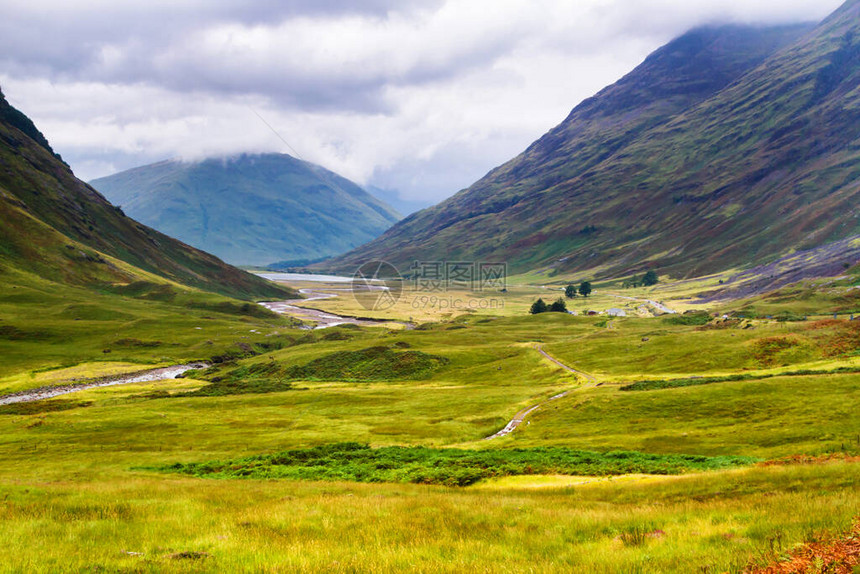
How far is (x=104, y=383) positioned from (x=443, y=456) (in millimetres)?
102155

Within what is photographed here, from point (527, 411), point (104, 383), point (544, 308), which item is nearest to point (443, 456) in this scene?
point (527, 411)

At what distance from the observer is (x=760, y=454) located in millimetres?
32938

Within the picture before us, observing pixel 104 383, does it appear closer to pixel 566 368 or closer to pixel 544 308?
pixel 566 368

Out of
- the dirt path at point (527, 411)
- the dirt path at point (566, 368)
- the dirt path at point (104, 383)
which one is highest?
the dirt path at point (566, 368)

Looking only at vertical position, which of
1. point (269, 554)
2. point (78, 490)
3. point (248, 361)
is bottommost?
point (248, 361)

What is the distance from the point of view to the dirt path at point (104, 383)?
92.1 m

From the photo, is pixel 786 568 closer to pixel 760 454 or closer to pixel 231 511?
pixel 231 511

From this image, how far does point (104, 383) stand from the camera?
106 meters

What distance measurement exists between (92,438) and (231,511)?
52849mm

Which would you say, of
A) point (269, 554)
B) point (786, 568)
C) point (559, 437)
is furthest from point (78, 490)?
point (559, 437)

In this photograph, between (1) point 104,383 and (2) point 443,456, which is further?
(1) point 104,383

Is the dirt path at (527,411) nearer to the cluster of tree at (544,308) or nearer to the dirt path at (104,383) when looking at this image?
the dirt path at (104,383)

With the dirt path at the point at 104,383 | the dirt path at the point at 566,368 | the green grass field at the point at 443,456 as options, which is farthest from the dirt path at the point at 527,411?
the dirt path at the point at 104,383

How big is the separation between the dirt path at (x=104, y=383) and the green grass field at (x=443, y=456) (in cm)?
573
